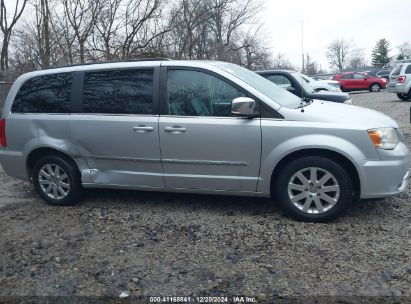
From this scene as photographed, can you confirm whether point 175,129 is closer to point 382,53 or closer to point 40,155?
point 40,155

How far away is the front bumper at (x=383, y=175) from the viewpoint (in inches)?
150

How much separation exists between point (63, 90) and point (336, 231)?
3518 mm

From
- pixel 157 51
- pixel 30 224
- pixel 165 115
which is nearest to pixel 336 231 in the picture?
pixel 165 115

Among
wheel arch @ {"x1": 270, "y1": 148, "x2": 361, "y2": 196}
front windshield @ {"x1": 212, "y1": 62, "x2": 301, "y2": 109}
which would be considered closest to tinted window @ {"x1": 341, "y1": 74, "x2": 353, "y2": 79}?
front windshield @ {"x1": 212, "y1": 62, "x2": 301, "y2": 109}

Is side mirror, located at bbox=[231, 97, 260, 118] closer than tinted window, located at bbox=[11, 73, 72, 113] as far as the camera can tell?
Yes

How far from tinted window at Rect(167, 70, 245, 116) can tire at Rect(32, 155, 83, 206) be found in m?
1.53

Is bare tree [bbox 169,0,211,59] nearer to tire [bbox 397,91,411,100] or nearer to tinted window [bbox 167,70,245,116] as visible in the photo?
tire [bbox 397,91,411,100]

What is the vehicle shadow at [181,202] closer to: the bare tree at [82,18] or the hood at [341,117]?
the hood at [341,117]

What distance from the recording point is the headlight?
3.82m

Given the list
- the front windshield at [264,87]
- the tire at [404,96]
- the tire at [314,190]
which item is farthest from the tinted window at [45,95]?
the tire at [404,96]

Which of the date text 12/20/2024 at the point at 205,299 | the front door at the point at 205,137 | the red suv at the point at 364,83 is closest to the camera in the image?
the date text 12/20/2024 at the point at 205,299

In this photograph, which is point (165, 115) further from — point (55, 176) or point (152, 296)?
point (152, 296)

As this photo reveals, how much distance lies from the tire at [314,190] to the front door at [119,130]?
143cm

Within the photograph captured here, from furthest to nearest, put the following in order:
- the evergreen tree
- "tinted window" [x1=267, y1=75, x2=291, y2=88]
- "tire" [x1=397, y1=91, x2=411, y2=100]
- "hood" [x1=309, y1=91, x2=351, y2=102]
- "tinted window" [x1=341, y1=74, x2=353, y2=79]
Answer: the evergreen tree
"tinted window" [x1=341, y1=74, x2=353, y2=79]
"tire" [x1=397, y1=91, x2=411, y2=100]
"tinted window" [x1=267, y1=75, x2=291, y2=88]
"hood" [x1=309, y1=91, x2=351, y2=102]
